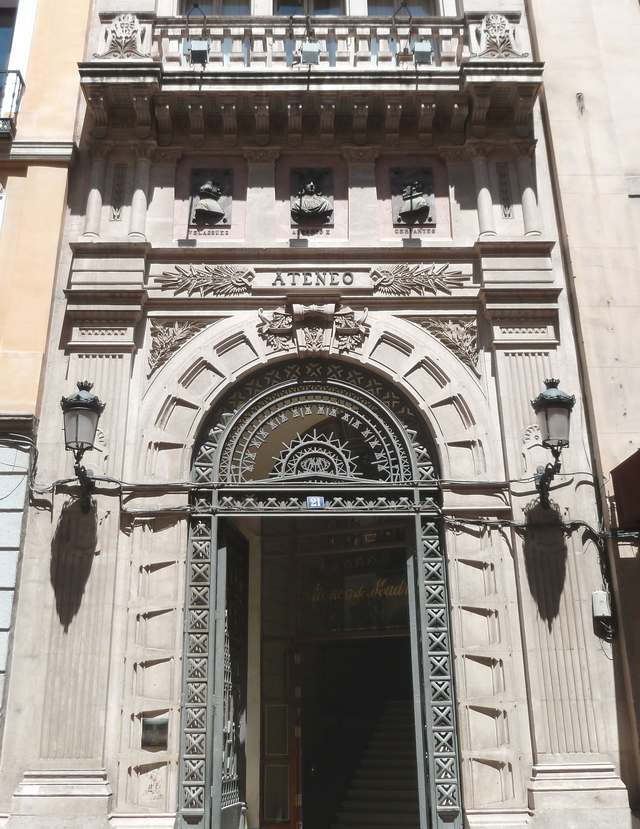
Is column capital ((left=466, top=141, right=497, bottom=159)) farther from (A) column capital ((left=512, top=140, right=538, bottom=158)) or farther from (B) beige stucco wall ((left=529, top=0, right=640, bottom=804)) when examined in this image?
(B) beige stucco wall ((left=529, top=0, right=640, bottom=804))

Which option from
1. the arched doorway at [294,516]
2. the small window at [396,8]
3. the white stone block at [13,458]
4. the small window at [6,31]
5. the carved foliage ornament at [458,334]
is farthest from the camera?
the small window at [396,8]

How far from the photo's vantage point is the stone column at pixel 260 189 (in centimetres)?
1094

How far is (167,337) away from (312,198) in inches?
115

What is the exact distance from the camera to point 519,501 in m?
9.43

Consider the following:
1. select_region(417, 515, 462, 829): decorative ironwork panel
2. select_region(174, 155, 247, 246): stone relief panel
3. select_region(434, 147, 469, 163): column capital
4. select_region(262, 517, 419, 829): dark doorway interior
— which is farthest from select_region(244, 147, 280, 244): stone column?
select_region(262, 517, 419, 829): dark doorway interior

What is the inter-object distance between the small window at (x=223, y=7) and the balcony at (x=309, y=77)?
1239mm

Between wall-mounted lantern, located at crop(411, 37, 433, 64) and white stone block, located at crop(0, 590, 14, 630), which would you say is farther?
wall-mounted lantern, located at crop(411, 37, 433, 64)

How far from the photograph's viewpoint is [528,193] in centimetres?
1094

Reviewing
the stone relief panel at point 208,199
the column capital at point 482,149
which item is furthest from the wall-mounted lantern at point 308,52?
the column capital at point 482,149

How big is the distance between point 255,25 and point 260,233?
3.48m

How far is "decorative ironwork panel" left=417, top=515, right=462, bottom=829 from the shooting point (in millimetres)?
8781

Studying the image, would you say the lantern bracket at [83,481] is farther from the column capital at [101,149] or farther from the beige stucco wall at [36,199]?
the column capital at [101,149]

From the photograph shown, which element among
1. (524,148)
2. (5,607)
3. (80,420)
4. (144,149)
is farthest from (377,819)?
(144,149)

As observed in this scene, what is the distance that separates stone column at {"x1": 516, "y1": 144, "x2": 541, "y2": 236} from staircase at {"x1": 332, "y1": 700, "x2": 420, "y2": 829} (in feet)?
31.9
